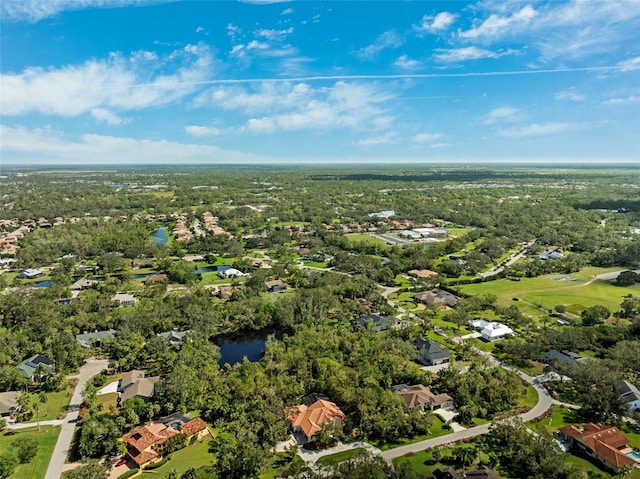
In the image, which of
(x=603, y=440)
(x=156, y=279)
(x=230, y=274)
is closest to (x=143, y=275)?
(x=156, y=279)

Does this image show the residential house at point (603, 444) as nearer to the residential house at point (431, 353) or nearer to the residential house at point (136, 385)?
the residential house at point (431, 353)

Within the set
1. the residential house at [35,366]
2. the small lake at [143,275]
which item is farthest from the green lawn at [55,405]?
the small lake at [143,275]

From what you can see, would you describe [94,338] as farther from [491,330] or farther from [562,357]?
[562,357]

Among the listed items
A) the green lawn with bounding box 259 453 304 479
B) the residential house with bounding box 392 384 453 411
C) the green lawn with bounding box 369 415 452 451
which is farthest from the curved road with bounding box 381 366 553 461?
the green lawn with bounding box 259 453 304 479

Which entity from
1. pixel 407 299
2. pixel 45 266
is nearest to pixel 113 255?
pixel 45 266

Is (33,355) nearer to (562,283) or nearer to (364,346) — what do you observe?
(364,346)

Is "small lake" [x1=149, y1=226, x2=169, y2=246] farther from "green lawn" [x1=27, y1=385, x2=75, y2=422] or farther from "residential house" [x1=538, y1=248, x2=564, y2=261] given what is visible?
"residential house" [x1=538, y1=248, x2=564, y2=261]
